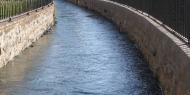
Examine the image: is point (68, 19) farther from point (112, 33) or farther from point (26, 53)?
point (26, 53)

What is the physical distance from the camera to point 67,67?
60.1 feet

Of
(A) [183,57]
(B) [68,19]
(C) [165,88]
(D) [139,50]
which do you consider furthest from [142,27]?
(B) [68,19]

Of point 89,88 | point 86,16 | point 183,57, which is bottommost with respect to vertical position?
point 86,16

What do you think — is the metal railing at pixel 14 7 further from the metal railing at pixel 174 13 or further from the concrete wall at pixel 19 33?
the metal railing at pixel 174 13

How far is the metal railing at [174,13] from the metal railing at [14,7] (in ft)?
18.0

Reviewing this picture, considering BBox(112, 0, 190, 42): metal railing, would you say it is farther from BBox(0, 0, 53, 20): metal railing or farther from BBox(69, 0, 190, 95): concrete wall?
BBox(0, 0, 53, 20): metal railing

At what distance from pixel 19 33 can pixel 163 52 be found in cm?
814

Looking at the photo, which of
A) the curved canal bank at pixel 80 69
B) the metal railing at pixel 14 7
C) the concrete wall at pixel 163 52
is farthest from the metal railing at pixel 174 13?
the metal railing at pixel 14 7

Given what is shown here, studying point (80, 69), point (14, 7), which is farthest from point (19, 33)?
point (80, 69)

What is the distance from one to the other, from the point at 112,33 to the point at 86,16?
1248 cm

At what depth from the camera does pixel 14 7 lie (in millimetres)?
22094

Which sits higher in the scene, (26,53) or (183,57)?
(183,57)

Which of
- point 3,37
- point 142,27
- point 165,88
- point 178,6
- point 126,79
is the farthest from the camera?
point 142,27

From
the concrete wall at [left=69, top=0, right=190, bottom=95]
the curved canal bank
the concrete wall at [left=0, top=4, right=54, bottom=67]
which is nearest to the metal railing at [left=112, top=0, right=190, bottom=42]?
the concrete wall at [left=69, top=0, right=190, bottom=95]
